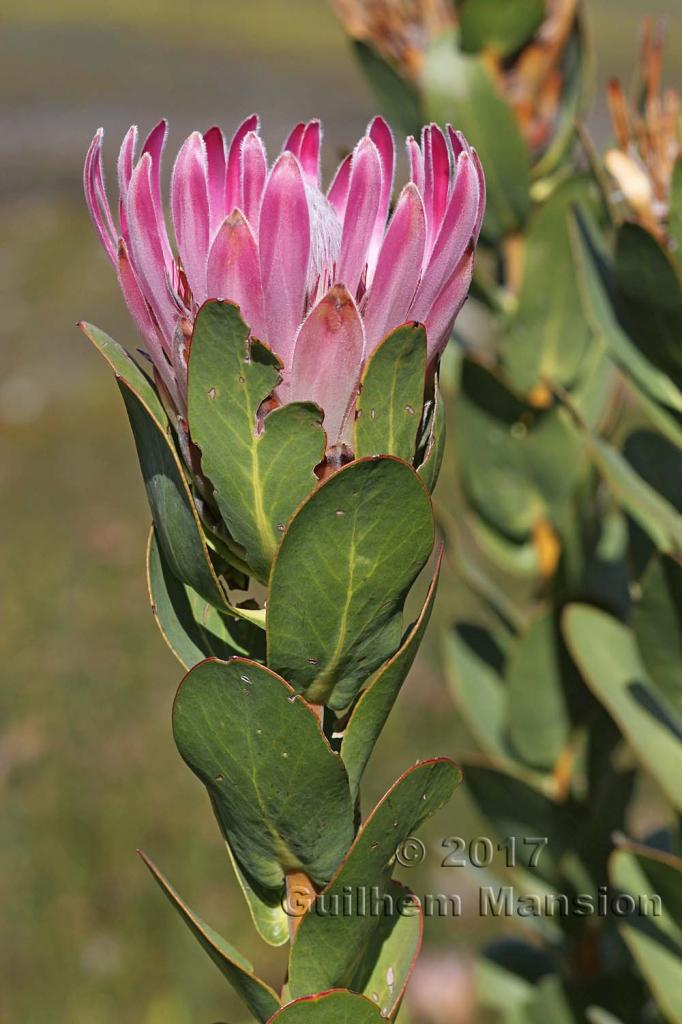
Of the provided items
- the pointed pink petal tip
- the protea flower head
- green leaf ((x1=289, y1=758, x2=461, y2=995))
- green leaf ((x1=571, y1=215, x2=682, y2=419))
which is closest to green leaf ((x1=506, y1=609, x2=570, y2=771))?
green leaf ((x1=571, y1=215, x2=682, y2=419))

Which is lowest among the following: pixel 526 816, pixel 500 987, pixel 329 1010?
pixel 500 987

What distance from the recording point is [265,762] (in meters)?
0.66

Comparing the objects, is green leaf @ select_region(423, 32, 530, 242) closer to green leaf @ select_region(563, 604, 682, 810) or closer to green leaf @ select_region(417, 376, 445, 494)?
green leaf @ select_region(563, 604, 682, 810)

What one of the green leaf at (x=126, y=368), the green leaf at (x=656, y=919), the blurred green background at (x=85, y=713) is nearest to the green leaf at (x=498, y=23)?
the green leaf at (x=126, y=368)

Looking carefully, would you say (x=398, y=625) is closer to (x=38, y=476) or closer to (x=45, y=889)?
(x=45, y=889)

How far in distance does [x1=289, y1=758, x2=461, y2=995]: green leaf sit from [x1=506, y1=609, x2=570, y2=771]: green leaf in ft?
1.81

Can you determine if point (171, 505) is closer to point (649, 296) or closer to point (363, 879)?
point (363, 879)

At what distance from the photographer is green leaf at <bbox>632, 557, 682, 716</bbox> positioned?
0.96 metres

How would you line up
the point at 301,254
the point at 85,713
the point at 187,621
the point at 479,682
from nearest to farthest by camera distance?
the point at 301,254, the point at 187,621, the point at 479,682, the point at 85,713

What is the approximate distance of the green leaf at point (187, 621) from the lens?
73 cm

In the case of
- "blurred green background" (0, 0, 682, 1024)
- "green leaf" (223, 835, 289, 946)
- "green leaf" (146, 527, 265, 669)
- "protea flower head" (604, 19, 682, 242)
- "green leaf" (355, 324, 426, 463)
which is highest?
"protea flower head" (604, 19, 682, 242)

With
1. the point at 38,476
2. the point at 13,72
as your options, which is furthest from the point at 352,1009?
the point at 13,72

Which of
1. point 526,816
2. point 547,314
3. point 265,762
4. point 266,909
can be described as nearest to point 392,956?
point 266,909

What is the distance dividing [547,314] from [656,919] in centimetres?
66
